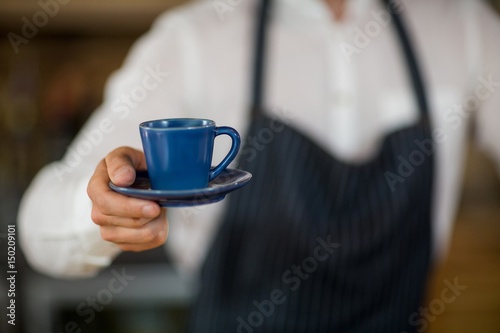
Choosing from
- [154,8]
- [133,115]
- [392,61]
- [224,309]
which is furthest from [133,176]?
[154,8]

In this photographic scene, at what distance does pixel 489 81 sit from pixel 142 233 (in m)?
0.57

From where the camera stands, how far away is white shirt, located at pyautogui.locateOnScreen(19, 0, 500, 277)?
0.66 m

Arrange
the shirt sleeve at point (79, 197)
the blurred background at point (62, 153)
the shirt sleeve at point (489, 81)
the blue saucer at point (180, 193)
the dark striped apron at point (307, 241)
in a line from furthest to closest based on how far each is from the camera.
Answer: the blurred background at point (62, 153) < the shirt sleeve at point (489, 81) < the dark striped apron at point (307, 241) < the shirt sleeve at point (79, 197) < the blue saucer at point (180, 193)

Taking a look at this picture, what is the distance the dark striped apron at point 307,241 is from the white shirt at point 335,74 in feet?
0.12

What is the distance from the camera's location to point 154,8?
1085 millimetres

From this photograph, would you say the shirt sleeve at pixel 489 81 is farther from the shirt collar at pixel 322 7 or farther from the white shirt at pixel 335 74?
the shirt collar at pixel 322 7

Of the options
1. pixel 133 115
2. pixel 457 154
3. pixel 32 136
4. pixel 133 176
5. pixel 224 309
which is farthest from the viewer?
pixel 32 136

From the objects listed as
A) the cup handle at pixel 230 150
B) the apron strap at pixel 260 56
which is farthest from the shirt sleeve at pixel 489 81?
the cup handle at pixel 230 150

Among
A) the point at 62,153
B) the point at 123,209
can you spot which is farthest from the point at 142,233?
the point at 62,153

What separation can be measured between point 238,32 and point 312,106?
0.11 m

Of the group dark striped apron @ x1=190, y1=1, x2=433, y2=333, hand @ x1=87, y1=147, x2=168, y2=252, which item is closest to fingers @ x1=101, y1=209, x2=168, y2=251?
hand @ x1=87, y1=147, x2=168, y2=252

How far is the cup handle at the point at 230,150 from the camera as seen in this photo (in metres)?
0.23

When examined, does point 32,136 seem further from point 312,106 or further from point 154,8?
point 312,106

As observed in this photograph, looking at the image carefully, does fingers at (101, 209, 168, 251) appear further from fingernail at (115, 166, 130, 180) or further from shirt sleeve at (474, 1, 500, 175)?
shirt sleeve at (474, 1, 500, 175)
